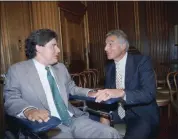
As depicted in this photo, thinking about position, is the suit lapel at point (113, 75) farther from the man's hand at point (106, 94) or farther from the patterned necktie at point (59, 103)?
the patterned necktie at point (59, 103)

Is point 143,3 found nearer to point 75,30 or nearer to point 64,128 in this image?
point 75,30

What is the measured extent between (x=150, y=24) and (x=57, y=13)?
303 centimetres

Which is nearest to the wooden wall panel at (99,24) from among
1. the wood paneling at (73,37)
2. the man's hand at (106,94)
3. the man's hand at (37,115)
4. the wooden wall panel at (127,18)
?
the wooden wall panel at (127,18)

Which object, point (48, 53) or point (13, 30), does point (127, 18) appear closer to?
point (13, 30)

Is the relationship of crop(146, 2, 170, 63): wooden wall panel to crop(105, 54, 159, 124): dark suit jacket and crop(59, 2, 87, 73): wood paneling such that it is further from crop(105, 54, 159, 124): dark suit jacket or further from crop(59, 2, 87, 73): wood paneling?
crop(105, 54, 159, 124): dark suit jacket

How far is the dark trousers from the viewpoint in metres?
1.79

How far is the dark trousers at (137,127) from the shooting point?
1794 mm

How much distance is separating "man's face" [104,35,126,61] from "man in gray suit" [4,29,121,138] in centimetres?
47

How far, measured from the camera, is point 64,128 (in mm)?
1683

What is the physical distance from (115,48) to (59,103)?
2.33 ft

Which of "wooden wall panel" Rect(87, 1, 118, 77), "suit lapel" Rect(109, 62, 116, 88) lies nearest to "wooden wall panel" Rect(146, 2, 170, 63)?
"wooden wall panel" Rect(87, 1, 118, 77)

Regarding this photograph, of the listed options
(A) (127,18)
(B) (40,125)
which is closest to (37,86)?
(B) (40,125)

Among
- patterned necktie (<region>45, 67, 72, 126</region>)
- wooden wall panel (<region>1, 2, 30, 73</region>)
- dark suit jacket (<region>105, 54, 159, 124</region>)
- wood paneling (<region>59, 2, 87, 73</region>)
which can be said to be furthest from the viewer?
wood paneling (<region>59, 2, 87, 73</region>)

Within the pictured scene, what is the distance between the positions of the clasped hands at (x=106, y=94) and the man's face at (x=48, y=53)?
1.26 ft
